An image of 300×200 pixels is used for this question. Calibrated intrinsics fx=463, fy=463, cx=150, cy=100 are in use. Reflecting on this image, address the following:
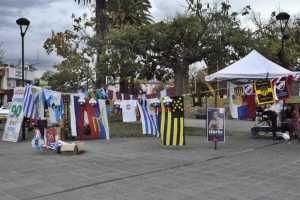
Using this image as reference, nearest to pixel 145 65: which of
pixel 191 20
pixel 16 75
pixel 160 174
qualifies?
pixel 191 20

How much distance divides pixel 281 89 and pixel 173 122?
4074 mm

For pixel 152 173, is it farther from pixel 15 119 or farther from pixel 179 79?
pixel 179 79

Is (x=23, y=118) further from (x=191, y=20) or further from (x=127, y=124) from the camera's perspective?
(x=191, y=20)

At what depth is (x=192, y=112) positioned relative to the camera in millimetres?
36531

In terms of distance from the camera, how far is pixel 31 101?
1536 centimetres

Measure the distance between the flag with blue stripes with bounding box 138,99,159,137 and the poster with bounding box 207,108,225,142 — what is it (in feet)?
9.66

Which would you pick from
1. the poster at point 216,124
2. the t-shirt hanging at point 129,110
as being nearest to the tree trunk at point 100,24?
the t-shirt hanging at point 129,110

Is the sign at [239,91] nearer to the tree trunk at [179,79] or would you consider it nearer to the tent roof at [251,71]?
the tent roof at [251,71]

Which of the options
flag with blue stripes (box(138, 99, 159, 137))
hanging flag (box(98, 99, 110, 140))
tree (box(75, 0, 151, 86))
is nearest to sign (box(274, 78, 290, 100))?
flag with blue stripes (box(138, 99, 159, 137))

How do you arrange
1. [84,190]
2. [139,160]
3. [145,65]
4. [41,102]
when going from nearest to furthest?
[84,190], [139,160], [41,102], [145,65]

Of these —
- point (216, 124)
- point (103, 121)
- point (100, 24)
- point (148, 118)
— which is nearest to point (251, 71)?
point (216, 124)

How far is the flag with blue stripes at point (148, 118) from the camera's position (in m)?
15.5

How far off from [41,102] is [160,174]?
24.5 ft

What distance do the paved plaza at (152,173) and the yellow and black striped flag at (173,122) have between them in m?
0.29
